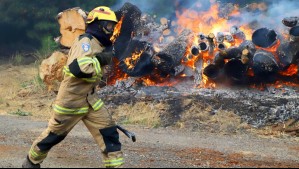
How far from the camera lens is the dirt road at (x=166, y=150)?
6188mm

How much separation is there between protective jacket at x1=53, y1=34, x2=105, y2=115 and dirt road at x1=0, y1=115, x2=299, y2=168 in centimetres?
87

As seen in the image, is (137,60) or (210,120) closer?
(210,120)

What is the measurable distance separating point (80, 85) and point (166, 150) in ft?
6.72

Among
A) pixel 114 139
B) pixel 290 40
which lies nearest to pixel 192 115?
pixel 290 40

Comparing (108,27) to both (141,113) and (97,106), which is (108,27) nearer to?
(97,106)

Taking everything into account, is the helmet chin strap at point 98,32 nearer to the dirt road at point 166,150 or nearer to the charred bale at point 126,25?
the dirt road at point 166,150

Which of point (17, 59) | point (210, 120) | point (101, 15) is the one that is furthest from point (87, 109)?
point (17, 59)

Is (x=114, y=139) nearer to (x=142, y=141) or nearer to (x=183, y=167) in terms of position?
(x=183, y=167)

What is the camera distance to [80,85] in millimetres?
5387

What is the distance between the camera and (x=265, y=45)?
960 cm

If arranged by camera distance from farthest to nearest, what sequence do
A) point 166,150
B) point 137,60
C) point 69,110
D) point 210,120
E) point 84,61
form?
point 137,60 < point 210,120 < point 166,150 < point 69,110 < point 84,61

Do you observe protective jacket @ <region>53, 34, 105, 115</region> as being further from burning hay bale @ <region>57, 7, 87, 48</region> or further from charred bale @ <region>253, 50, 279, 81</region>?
burning hay bale @ <region>57, 7, 87, 48</region>

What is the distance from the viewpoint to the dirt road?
244 inches

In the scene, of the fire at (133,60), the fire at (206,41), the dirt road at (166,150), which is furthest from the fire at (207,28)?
the dirt road at (166,150)
